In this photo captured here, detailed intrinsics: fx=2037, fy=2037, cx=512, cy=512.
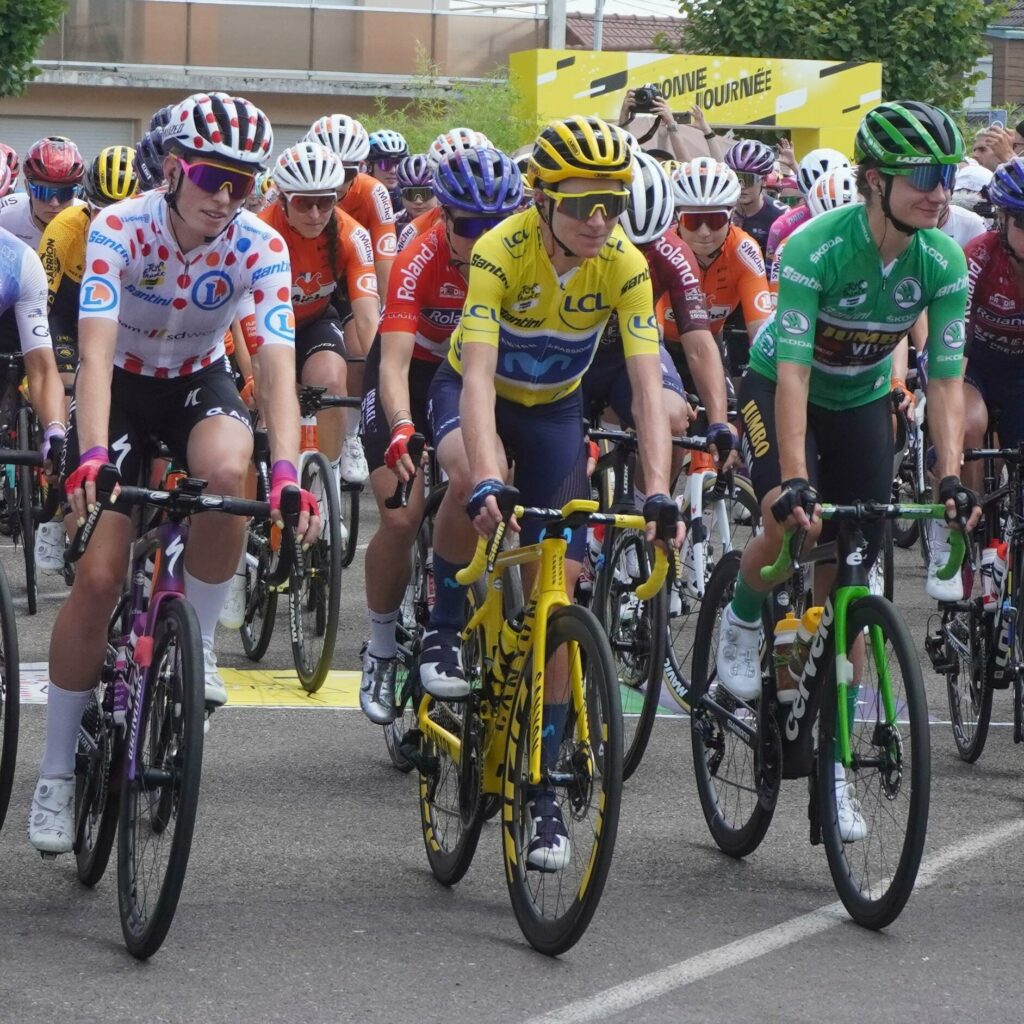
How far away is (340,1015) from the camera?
15.5 ft

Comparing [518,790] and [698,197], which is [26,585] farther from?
[518,790]

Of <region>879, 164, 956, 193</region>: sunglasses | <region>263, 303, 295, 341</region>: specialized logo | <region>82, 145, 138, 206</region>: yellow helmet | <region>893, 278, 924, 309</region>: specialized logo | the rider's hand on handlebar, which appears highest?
<region>82, 145, 138, 206</region>: yellow helmet

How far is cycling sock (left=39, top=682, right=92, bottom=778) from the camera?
5.69 metres

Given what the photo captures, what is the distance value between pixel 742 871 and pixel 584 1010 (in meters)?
1.39

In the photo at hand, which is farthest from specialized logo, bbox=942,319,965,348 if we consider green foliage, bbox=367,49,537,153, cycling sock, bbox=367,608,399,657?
green foliage, bbox=367,49,537,153

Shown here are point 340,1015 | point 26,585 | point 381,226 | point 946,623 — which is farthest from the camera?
point 381,226

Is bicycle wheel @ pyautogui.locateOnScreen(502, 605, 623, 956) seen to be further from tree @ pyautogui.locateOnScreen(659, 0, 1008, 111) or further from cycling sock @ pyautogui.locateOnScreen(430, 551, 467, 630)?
tree @ pyautogui.locateOnScreen(659, 0, 1008, 111)

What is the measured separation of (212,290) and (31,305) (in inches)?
43.4

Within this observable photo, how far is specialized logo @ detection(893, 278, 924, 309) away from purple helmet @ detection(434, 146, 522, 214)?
141cm

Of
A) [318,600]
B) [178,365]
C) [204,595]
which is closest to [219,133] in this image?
[178,365]

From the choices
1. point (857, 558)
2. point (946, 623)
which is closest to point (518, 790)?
point (857, 558)

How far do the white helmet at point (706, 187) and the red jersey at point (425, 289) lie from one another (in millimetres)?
2762

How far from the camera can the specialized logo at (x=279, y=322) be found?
568 centimetres

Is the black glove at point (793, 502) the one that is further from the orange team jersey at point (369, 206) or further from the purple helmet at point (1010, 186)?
the orange team jersey at point (369, 206)
